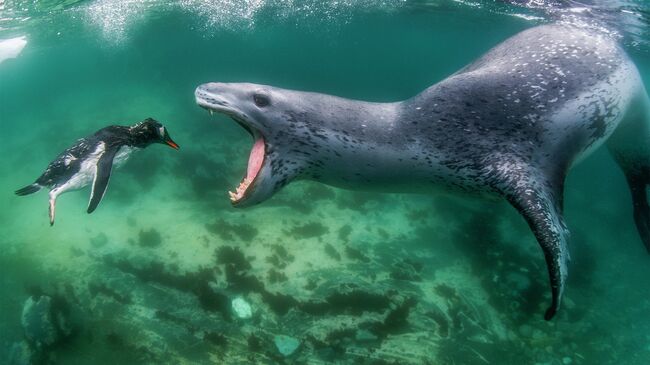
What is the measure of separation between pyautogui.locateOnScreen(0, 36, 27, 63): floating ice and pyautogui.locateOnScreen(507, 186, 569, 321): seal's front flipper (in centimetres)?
2655

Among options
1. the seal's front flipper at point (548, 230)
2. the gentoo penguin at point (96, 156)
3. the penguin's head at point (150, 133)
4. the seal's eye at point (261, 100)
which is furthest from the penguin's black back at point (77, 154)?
the seal's front flipper at point (548, 230)

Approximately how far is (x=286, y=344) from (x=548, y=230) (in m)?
3.40

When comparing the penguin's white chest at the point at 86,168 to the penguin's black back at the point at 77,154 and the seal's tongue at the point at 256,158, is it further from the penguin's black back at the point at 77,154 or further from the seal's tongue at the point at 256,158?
the seal's tongue at the point at 256,158

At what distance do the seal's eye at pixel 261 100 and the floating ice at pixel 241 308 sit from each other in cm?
338

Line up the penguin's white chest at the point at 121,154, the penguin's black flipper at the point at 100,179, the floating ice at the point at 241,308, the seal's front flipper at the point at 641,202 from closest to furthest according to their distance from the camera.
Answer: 1. the penguin's black flipper at the point at 100,179
2. the penguin's white chest at the point at 121,154
3. the floating ice at the point at 241,308
4. the seal's front flipper at the point at 641,202

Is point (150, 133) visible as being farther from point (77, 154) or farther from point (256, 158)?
point (256, 158)

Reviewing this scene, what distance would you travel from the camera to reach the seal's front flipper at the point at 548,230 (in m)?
2.74

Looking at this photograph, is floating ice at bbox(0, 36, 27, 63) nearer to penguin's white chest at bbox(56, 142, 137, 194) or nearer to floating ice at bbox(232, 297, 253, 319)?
penguin's white chest at bbox(56, 142, 137, 194)

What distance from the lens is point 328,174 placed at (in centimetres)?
322

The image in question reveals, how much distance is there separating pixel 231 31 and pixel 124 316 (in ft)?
93.1

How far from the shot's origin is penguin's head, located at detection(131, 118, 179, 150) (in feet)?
14.3

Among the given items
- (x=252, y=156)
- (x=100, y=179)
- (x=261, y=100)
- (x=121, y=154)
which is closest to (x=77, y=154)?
(x=121, y=154)

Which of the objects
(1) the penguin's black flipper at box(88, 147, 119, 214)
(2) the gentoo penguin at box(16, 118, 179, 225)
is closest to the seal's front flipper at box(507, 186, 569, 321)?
(2) the gentoo penguin at box(16, 118, 179, 225)

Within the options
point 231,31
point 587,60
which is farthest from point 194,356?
point 231,31
